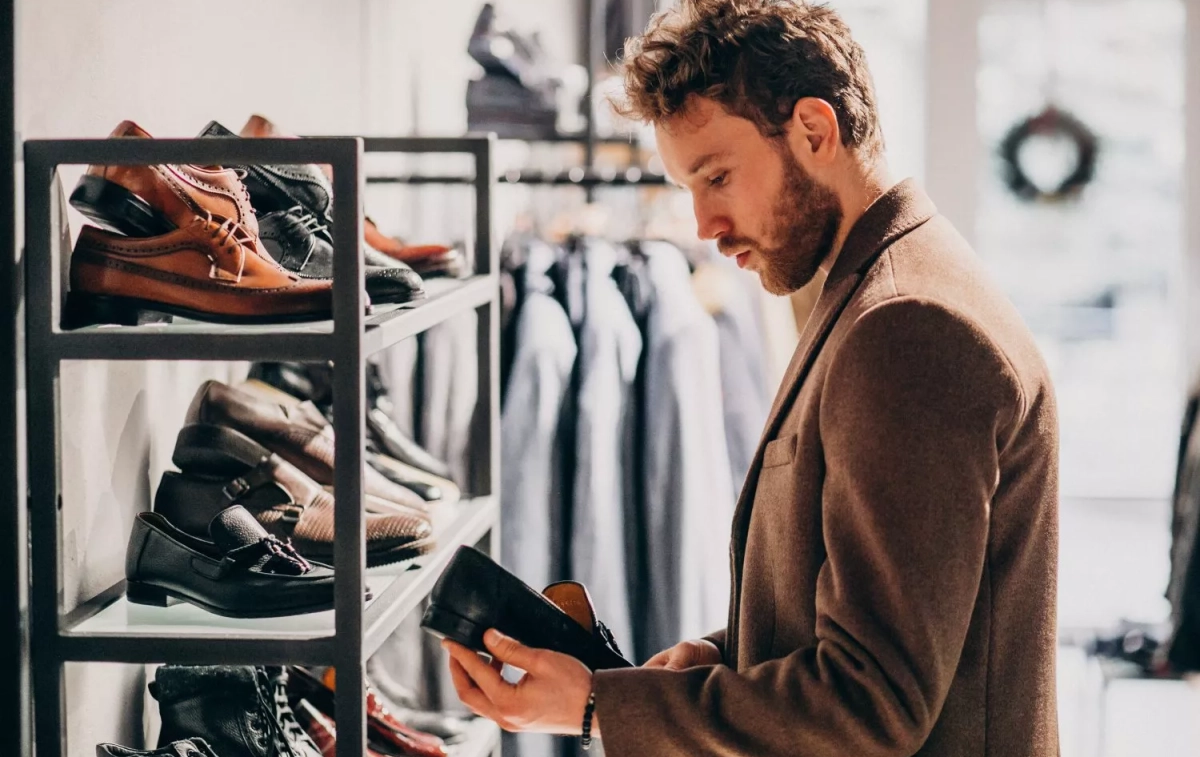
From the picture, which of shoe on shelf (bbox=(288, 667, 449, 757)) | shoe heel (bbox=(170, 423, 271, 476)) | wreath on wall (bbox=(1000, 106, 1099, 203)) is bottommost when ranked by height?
shoe on shelf (bbox=(288, 667, 449, 757))

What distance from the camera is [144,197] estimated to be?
111cm

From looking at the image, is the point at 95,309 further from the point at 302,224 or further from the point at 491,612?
the point at 491,612

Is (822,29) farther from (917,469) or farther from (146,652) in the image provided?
(146,652)

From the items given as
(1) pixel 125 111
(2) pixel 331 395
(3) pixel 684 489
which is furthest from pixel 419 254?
(3) pixel 684 489

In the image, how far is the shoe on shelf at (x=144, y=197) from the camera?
1094 mm

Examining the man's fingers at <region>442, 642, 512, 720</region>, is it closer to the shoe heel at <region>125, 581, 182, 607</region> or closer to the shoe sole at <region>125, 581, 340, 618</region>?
the shoe sole at <region>125, 581, 340, 618</region>

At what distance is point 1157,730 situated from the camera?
3.62m

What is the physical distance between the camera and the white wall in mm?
1218

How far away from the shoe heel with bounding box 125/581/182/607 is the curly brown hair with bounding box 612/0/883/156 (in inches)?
26.1

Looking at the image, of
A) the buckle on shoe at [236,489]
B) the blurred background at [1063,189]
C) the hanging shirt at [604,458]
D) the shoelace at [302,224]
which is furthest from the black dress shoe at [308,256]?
the blurred background at [1063,189]

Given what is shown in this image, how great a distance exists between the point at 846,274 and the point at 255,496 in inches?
25.4

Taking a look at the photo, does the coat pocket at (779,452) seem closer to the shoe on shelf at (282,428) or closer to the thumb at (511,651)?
the thumb at (511,651)

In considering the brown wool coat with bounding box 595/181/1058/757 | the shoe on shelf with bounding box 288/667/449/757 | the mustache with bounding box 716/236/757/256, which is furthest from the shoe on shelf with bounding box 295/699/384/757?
the mustache with bounding box 716/236/757/256

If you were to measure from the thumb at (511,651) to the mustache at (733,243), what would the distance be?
1.43 feet
